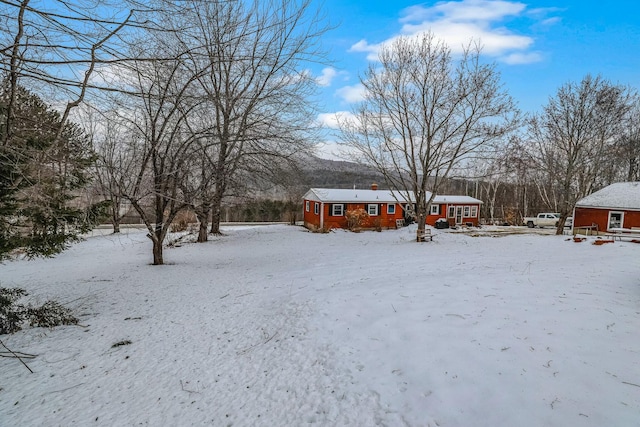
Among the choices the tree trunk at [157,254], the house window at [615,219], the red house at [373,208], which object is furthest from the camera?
the red house at [373,208]

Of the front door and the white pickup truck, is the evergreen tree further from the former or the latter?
the white pickup truck

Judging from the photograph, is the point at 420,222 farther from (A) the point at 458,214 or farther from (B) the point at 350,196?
(A) the point at 458,214

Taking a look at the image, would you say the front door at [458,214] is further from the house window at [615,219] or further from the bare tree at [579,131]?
the house window at [615,219]

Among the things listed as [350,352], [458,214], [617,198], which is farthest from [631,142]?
[350,352]

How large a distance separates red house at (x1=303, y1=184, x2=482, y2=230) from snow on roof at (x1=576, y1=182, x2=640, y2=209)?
7.95 metres

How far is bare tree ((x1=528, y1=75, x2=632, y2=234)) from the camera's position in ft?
51.5

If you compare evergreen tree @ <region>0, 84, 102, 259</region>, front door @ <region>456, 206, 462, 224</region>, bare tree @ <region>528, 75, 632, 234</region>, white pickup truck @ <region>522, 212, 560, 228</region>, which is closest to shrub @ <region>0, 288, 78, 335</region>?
evergreen tree @ <region>0, 84, 102, 259</region>

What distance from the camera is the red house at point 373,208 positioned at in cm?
2189

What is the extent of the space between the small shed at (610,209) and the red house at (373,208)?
7.46m

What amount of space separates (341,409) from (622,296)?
520 centimetres

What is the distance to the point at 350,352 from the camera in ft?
13.3

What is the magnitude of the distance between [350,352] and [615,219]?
20.9 m

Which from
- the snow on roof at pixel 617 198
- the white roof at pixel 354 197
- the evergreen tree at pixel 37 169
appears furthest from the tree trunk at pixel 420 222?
Result: the evergreen tree at pixel 37 169

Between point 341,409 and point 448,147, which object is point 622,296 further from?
point 448,147
